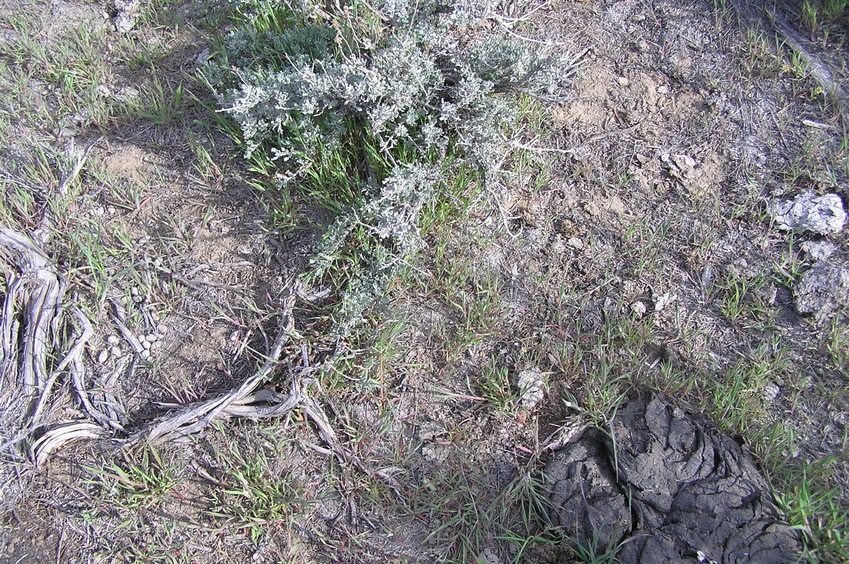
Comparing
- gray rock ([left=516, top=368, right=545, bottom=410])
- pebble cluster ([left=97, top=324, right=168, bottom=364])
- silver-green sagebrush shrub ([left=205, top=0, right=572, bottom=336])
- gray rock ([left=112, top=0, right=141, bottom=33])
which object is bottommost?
gray rock ([left=516, top=368, right=545, bottom=410])

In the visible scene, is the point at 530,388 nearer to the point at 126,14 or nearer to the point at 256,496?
the point at 256,496

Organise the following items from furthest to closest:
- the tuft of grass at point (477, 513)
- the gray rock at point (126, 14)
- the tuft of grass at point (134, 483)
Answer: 1. the gray rock at point (126, 14)
2. the tuft of grass at point (134, 483)
3. the tuft of grass at point (477, 513)

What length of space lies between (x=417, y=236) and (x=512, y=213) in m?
0.58

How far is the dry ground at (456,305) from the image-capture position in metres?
2.31

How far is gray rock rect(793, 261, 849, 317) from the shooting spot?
2545mm

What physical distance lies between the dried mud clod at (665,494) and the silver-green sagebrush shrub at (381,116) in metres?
1.17

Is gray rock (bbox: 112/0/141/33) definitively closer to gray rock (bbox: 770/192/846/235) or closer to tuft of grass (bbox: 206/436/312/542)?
tuft of grass (bbox: 206/436/312/542)

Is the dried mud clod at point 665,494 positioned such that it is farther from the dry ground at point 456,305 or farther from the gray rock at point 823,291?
the gray rock at point 823,291

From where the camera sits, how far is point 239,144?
296 centimetres

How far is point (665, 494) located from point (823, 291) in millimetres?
1240

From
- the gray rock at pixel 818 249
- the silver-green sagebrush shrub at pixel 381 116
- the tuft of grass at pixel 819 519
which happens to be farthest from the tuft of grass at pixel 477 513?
the gray rock at pixel 818 249

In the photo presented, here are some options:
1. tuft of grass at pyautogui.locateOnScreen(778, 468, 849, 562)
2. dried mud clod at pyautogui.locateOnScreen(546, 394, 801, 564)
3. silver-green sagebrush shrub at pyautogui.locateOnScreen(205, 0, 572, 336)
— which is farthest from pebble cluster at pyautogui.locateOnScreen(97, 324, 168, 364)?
tuft of grass at pyautogui.locateOnScreen(778, 468, 849, 562)

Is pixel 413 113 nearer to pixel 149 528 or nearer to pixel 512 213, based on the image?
pixel 512 213

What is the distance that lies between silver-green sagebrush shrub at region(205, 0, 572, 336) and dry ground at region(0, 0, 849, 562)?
177mm
